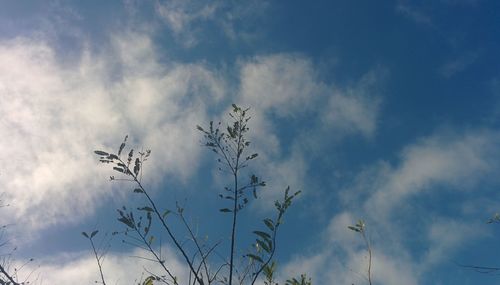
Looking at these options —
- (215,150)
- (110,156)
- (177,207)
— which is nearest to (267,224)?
Answer: (177,207)

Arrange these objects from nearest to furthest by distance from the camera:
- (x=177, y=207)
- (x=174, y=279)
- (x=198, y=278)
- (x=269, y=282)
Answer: (x=198, y=278)
(x=174, y=279)
(x=177, y=207)
(x=269, y=282)

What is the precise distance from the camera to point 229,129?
7.03m

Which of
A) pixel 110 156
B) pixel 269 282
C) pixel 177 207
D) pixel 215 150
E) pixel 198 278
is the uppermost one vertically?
pixel 215 150

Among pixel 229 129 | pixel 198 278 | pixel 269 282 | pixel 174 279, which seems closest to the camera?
pixel 198 278

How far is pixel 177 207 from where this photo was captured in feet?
20.0

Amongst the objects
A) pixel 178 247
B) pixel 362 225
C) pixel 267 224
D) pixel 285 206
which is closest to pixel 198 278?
pixel 178 247

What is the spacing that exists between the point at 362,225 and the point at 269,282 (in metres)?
1.98

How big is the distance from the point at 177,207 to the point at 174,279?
1125 mm

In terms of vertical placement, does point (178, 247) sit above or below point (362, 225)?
below

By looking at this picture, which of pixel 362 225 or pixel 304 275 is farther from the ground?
pixel 362 225

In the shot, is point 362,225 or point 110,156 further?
point 362,225

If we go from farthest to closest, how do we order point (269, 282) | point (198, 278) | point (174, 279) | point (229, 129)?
point (229, 129)
point (269, 282)
point (174, 279)
point (198, 278)

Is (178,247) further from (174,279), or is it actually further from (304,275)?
(304,275)

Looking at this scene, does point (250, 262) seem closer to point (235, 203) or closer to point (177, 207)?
point (235, 203)
